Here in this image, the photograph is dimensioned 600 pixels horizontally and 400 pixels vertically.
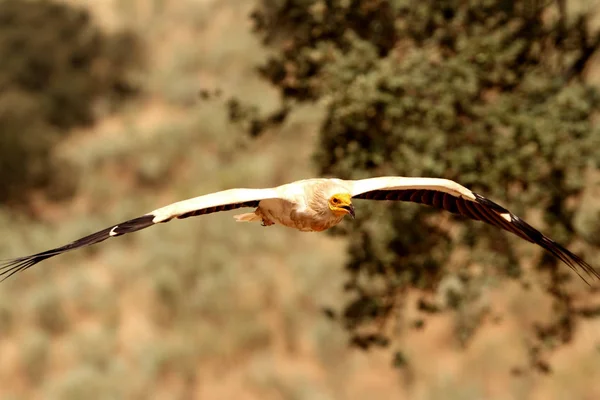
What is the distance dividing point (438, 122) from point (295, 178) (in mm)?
10951

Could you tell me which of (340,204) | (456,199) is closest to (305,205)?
(340,204)

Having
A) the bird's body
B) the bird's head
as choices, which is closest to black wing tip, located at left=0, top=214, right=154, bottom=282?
the bird's body

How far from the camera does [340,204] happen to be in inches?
333

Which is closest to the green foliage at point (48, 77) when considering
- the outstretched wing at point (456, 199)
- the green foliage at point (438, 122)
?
the green foliage at point (438, 122)

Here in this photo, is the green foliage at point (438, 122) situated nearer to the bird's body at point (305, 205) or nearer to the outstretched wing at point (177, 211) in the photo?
the bird's body at point (305, 205)

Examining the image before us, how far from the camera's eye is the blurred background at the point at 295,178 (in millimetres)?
14250

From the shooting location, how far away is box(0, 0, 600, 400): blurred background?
14.2 meters

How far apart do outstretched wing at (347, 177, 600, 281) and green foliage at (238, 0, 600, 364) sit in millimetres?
3499

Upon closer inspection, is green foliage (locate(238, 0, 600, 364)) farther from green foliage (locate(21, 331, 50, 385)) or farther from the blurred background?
green foliage (locate(21, 331, 50, 385))


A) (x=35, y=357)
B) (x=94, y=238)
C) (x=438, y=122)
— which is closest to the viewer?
(x=94, y=238)

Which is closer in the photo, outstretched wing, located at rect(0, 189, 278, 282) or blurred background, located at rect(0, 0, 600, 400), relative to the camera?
outstretched wing, located at rect(0, 189, 278, 282)

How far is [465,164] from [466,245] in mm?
1135

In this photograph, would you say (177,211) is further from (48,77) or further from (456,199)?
(48,77)

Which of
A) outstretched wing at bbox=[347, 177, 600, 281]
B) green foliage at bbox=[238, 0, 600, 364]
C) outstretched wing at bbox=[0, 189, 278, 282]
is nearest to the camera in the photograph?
outstretched wing at bbox=[0, 189, 278, 282]
